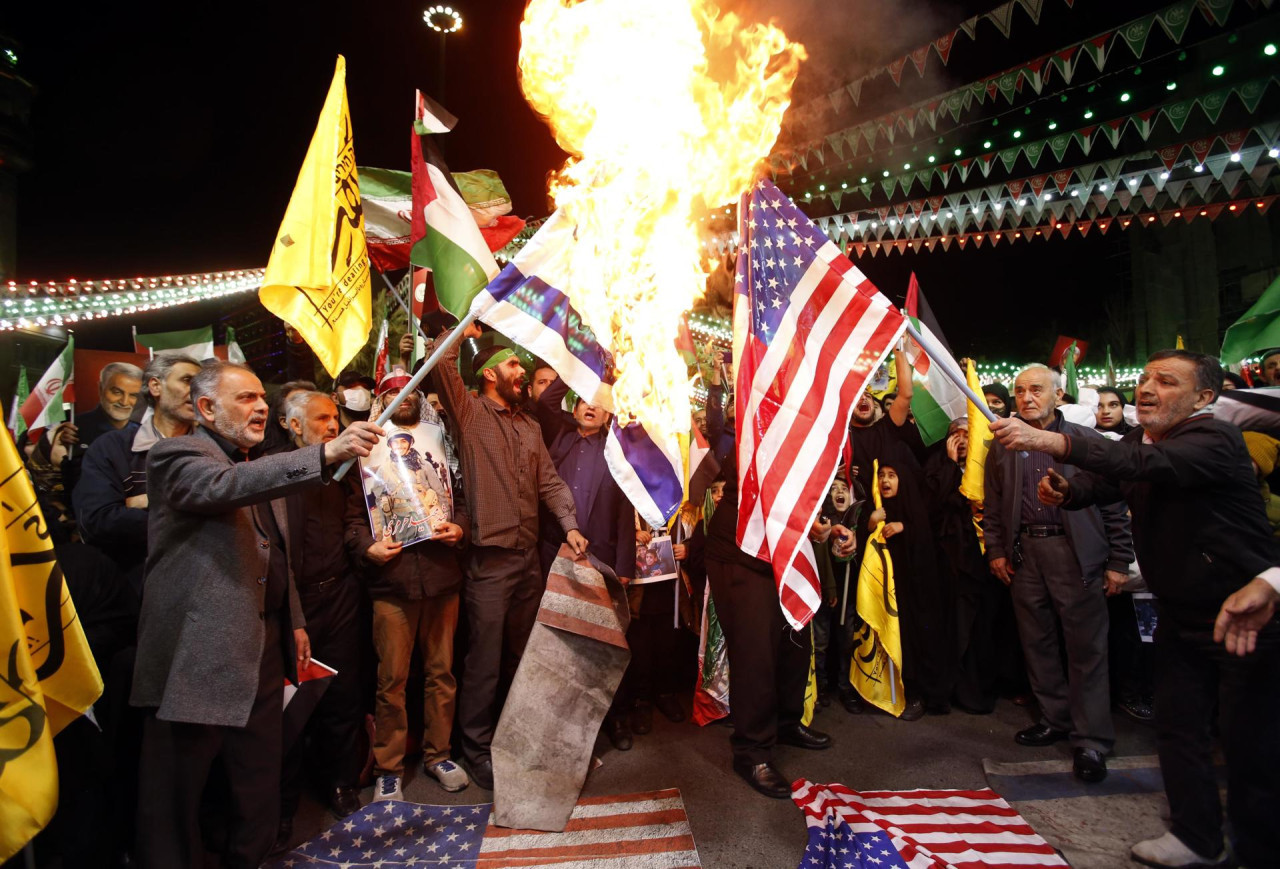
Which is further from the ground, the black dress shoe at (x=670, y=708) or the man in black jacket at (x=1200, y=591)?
the man in black jacket at (x=1200, y=591)

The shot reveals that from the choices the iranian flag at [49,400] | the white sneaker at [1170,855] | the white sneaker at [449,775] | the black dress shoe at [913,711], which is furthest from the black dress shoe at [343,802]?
the iranian flag at [49,400]

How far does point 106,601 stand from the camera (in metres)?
3.31

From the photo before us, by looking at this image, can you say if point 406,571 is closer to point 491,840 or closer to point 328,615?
point 328,615

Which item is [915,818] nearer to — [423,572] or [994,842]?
[994,842]

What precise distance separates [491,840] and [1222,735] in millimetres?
3981

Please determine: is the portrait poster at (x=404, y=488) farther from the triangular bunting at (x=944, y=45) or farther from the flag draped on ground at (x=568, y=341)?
the triangular bunting at (x=944, y=45)

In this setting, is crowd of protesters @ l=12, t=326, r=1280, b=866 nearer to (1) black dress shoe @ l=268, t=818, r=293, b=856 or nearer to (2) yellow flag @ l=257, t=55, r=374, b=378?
(1) black dress shoe @ l=268, t=818, r=293, b=856

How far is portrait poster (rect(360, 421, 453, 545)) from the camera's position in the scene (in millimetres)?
4258

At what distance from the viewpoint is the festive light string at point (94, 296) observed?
8227mm

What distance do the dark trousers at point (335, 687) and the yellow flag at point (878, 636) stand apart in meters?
4.06

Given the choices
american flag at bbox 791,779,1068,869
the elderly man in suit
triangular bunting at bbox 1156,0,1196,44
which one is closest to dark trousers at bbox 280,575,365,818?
the elderly man in suit

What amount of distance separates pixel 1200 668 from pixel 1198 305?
29.3 metres

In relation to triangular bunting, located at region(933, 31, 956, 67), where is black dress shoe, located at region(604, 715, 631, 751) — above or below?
below

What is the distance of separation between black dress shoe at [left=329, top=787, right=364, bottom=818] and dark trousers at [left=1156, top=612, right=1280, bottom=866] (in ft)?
15.5
